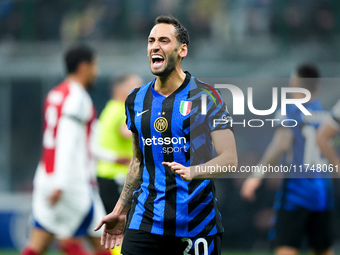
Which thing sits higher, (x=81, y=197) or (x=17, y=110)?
(x=17, y=110)

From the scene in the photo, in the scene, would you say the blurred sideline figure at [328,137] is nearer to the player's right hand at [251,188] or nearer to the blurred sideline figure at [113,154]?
the player's right hand at [251,188]

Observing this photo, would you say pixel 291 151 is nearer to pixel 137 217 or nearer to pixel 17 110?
pixel 137 217

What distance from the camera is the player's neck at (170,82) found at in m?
4.07

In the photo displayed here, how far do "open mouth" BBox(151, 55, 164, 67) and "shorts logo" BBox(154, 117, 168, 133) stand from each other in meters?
0.32

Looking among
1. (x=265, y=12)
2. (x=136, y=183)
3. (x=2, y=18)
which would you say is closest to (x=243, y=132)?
(x=265, y=12)

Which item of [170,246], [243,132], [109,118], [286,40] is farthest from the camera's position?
[286,40]

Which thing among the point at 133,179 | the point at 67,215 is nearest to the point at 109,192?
the point at 67,215

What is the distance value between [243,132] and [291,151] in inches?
210

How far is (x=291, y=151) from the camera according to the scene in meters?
6.29

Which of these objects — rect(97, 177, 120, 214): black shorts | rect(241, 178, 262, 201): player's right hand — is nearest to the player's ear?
rect(241, 178, 262, 201): player's right hand

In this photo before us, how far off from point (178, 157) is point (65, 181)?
113 inches

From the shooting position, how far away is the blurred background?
10.6 metres

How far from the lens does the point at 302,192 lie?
6.25m

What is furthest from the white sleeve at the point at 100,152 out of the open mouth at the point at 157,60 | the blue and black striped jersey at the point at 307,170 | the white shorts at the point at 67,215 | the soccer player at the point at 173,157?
the open mouth at the point at 157,60
